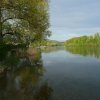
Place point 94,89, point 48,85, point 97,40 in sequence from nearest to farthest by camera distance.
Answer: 1. point 94,89
2. point 48,85
3. point 97,40

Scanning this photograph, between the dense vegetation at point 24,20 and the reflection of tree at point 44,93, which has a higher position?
the dense vegetation at point 24,20

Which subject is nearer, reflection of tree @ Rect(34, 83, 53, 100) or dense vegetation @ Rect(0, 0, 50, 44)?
reflection of tree @ Rect(34, 83, 53, 100)

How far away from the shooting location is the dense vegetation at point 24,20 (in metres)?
31.1

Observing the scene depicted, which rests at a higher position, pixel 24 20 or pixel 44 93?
pixel 24 20

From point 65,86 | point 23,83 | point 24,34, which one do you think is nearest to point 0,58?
point 24,34

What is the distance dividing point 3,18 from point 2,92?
56.4ft

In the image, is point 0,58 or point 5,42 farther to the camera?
point 5,42

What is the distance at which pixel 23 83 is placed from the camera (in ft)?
70.7

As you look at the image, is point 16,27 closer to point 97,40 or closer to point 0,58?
point 0,58

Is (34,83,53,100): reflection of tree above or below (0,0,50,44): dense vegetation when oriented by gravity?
below

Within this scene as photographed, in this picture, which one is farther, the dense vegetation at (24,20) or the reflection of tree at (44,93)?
the dense vegetation at (24,20)

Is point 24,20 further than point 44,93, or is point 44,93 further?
point 24,20

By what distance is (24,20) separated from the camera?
33.4m

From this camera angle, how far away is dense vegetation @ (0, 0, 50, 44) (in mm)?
31064
